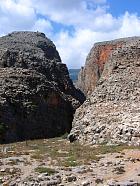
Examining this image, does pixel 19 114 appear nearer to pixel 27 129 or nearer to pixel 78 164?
pixel 27 129

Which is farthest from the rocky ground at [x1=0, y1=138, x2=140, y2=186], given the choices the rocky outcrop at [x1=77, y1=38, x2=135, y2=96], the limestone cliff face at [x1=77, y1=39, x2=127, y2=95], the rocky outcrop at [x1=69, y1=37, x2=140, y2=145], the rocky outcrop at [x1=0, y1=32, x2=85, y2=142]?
the limestone cliff face at [x1=77, y1=39, x2=127, y2=95]

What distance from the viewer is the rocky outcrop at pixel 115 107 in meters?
34.7

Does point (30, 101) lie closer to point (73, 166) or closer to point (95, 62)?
point (73, 166)

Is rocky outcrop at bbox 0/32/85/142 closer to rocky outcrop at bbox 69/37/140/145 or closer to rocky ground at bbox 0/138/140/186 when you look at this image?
rocky outcrop at bbox 69/37/140/145

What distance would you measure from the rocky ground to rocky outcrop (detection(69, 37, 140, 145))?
2.33 m

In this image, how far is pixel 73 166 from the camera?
26.0 meters

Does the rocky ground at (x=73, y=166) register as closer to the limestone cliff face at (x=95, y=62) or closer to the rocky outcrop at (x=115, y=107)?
the rocky outcrop at (x=115, y=107)

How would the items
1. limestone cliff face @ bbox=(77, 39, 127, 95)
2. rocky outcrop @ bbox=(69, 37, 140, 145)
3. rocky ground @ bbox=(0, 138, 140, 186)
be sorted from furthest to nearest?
limestone cliff face @ bbox=(77, 39, 127, 95)
rocky outcrop @ bbox=(69, 37, 140, 145)
rocky ground @ bbox=(0, 138, 140, 186)

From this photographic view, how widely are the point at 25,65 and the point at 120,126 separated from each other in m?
28.6

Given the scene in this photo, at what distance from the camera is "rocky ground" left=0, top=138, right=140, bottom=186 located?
74.6ft

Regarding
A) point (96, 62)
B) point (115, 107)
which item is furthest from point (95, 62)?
point (115, 107)

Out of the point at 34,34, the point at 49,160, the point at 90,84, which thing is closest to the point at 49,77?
the point at 90,84

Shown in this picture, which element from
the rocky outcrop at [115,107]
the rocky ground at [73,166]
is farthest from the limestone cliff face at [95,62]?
the rocky ground at [73,166]

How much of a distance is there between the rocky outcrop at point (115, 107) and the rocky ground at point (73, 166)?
7.64 feet
